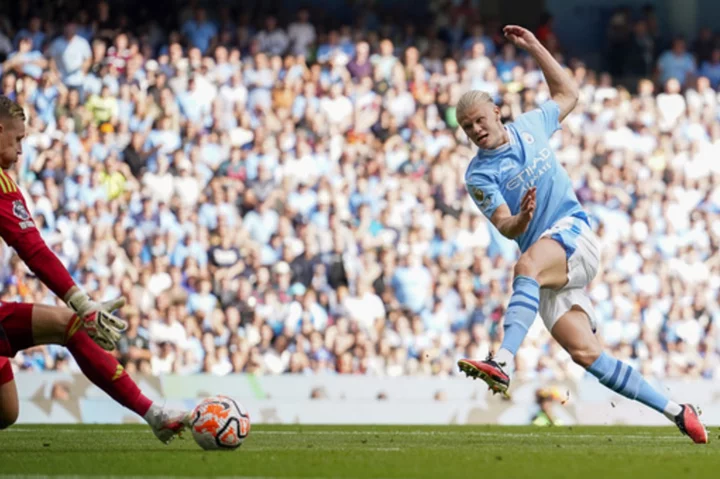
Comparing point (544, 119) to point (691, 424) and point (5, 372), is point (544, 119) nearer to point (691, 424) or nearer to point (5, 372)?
point (691, 424)

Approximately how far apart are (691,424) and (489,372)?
162 centimetres

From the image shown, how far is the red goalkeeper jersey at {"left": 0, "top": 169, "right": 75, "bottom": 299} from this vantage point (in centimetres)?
739

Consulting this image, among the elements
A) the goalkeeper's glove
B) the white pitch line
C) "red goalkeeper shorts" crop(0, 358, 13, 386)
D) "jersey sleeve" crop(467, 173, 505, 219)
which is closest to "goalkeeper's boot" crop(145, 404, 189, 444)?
the goalkeeper's glove

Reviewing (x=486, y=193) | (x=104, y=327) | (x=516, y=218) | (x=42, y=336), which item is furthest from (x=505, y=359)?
(x=42, y=336)

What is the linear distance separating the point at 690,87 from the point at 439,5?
13.1 feet

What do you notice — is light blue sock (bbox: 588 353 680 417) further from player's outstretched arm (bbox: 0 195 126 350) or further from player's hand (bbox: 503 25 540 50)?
player's outstretched arm (bbox: 0 195 126 350)

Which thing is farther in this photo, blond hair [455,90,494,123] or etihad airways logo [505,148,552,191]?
etihad airways logo [505,148,552,191]

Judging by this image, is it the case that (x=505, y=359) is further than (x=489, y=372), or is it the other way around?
(x=505, y=359)

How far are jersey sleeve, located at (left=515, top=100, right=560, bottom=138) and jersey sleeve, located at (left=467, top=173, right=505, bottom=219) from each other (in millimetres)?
574

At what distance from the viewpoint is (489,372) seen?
27.1 ft

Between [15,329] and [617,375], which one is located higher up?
[15,329]

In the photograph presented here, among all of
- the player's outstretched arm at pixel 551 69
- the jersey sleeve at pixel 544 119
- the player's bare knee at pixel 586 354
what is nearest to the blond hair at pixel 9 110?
the jersey sleeve at pixel 544 119

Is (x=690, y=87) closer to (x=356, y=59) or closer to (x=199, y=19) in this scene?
(x=356, y=59)

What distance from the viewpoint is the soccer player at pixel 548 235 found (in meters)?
9.05
